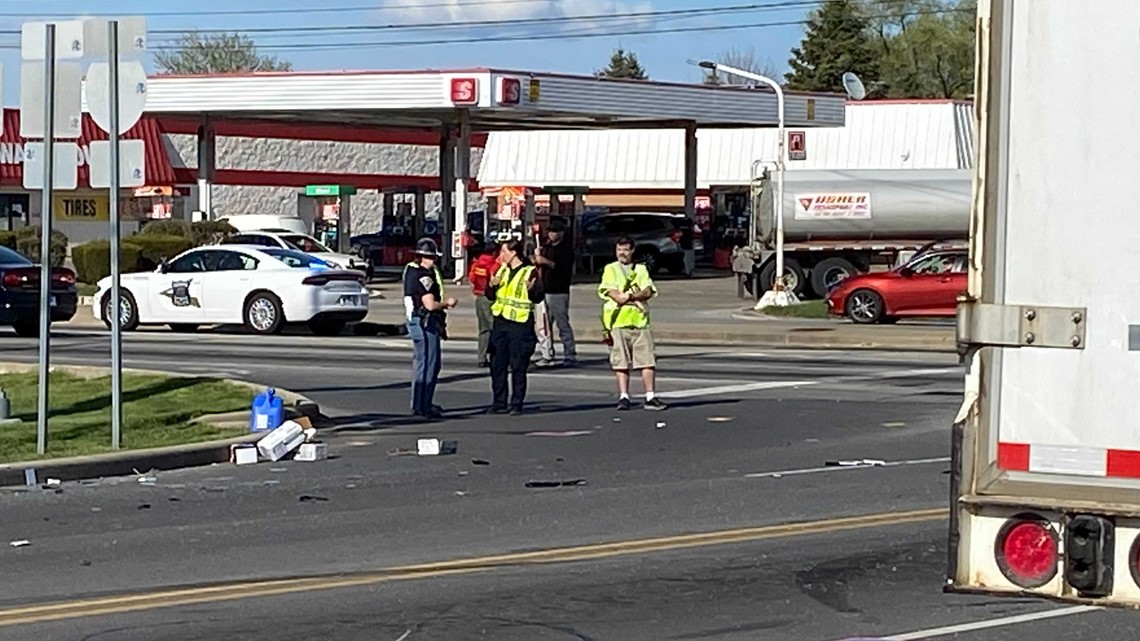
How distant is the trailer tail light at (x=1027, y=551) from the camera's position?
4645 millimetres

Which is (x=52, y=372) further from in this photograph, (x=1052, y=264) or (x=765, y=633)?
(x=1052, y=264)

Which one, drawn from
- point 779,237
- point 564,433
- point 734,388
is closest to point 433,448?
point 564,433

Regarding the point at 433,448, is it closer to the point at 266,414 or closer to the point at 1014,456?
the point at 266,414

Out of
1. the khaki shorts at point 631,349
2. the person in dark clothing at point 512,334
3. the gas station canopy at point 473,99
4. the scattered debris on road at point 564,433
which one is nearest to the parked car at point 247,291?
the person in dark clothing at point 512,334

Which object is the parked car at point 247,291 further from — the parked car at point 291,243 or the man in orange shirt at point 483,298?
the parked car at point 291,243

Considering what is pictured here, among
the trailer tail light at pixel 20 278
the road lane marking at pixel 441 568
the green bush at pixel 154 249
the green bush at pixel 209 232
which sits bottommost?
the road lane marking at pixel 441 568

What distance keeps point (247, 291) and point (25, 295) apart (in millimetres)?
3311

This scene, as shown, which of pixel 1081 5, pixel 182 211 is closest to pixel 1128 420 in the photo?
pixel 1081 5

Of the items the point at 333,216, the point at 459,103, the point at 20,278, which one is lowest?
the point at 20,278

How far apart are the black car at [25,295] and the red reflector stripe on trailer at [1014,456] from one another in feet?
80.2

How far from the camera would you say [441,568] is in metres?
9.68

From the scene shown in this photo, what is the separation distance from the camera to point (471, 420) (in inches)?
688

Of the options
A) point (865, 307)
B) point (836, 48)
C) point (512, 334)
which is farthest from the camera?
point (836, 48)

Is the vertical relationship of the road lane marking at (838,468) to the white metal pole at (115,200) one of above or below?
below
